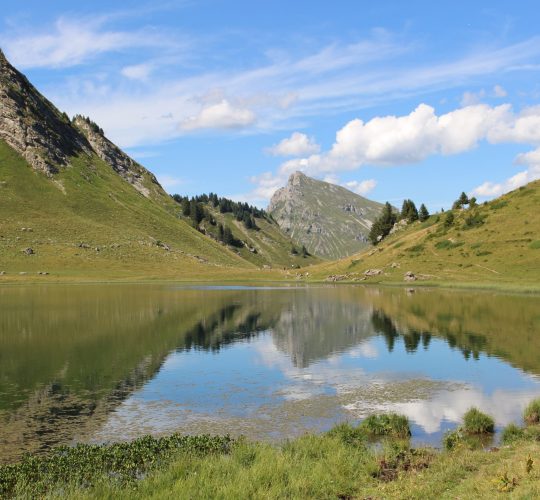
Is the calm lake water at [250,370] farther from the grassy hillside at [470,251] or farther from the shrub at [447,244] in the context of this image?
the shrub at [447,244]

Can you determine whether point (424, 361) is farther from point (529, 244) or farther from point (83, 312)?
point (529, 244)

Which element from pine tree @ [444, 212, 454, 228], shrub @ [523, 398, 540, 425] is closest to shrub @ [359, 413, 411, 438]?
shrub @ [523, 398, 540, 425]

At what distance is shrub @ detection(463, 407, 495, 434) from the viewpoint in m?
25.0

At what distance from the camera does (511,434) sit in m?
23.5

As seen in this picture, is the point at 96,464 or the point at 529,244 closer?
the point at 96,464

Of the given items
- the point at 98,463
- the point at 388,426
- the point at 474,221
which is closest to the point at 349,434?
the point at 388,426

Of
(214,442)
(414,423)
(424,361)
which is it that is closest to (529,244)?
(424,361)

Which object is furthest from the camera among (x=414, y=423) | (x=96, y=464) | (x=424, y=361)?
(x=424, y=361)

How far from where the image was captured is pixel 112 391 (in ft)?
110

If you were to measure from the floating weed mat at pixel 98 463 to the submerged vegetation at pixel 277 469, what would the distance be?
37 millimetres

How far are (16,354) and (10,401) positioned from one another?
52.7 ft

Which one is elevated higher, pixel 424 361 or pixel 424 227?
pixel 424 227

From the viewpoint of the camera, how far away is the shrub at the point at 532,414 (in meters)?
26.5

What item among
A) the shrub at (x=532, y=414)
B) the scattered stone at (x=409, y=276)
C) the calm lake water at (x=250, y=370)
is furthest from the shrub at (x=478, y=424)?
the scattered stone at (x=409, y=276)
